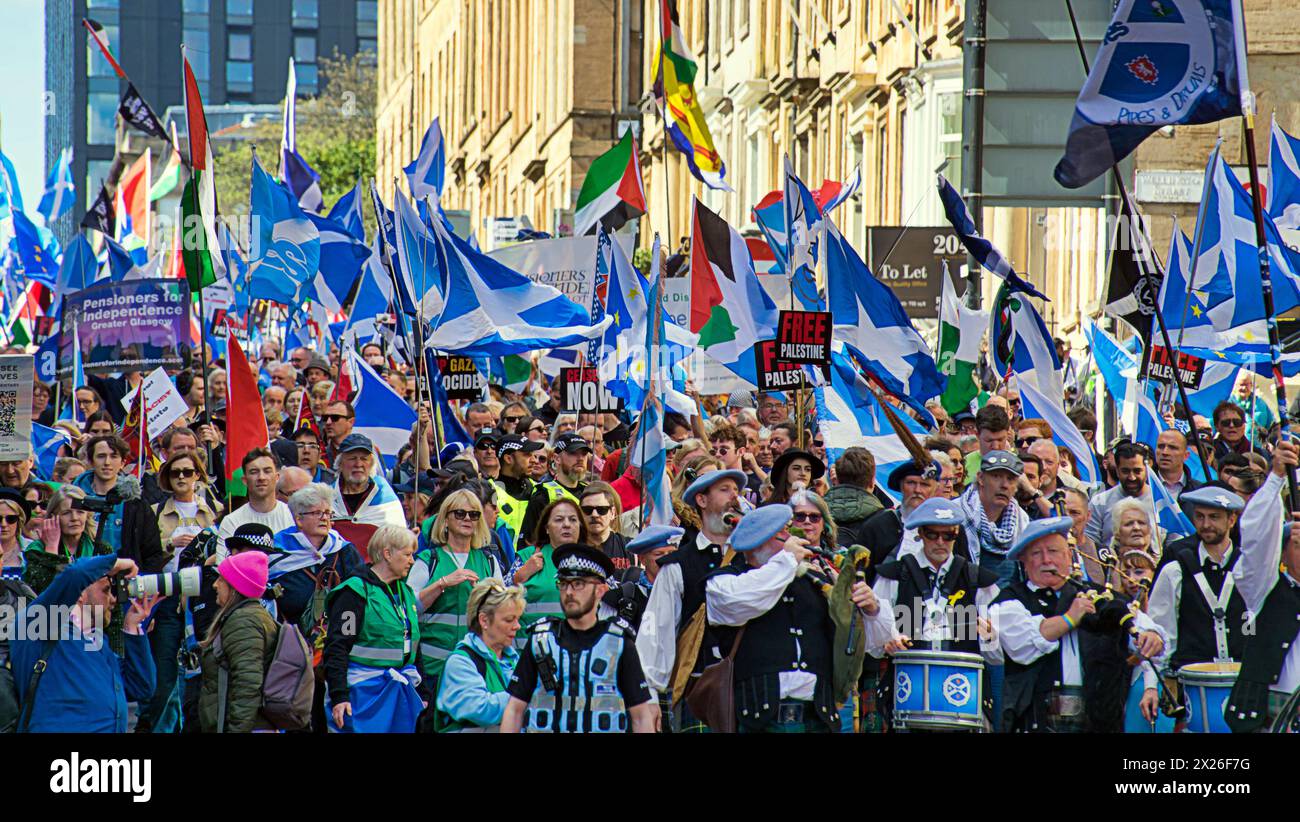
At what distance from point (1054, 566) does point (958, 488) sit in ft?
13.0

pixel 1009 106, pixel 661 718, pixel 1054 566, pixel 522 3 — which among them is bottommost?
pixel 661 718

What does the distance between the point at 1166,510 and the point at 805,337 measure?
261 cm

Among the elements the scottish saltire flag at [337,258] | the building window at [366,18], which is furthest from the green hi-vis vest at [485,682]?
the building window at [366,18]

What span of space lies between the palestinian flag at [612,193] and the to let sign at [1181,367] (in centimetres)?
502

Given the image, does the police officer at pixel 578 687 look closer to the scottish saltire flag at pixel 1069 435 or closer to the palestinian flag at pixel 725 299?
the scottish saltire flag at pixel 1069 435

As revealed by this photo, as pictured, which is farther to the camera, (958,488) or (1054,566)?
(958,488)

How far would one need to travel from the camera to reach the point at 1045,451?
1240 centimetres

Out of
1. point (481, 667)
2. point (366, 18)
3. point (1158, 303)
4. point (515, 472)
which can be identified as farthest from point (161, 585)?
point (366, 18)

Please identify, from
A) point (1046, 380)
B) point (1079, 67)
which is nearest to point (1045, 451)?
point (1046, 380)

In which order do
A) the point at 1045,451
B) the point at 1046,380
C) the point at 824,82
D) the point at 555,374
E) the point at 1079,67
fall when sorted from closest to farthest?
the point at 1045,451, the point at 1046,380, the point at 1079,67, the point at 555,374, the point at 824,82

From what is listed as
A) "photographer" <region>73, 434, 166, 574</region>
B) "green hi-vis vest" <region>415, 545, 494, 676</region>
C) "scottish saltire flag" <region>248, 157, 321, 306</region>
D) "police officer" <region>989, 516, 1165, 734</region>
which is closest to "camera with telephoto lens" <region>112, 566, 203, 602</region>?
"green hi-vis vest" <region>415, 545, 494, 676</region>

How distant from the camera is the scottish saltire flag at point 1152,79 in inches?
425
